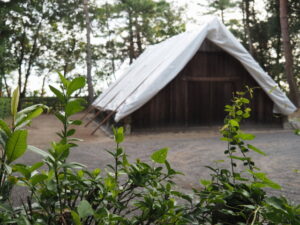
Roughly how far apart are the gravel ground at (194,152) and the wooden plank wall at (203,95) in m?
0.48

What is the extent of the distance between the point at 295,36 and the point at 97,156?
53.6ft

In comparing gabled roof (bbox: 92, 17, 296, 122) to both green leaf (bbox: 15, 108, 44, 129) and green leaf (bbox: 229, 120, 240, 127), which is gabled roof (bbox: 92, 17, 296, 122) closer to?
green leaf (bbox: 229, 120, 240, 127)

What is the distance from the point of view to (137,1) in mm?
20609

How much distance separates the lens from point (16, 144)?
79cm

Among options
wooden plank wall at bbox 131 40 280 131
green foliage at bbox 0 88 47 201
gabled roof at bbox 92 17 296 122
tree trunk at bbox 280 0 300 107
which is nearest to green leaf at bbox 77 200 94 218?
green foliage at bbox 0 88 47 201

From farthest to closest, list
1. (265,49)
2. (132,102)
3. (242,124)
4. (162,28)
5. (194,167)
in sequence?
(162,28)
(265,49)
(242,124)
(132,102)
(194,167)

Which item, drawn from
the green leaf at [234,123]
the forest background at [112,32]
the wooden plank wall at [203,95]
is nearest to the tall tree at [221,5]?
the forest background at [112,32]

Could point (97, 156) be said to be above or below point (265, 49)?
below

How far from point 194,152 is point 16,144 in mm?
5820

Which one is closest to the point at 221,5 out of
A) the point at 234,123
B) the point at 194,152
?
the point at 194,152

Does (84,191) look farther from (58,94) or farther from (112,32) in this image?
(112,32)

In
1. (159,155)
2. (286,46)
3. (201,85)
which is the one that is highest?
(286,46)

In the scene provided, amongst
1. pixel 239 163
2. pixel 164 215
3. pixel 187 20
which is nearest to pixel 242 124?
pixel 239 163

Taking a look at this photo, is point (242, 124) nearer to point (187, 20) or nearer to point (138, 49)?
point (138, 49)
